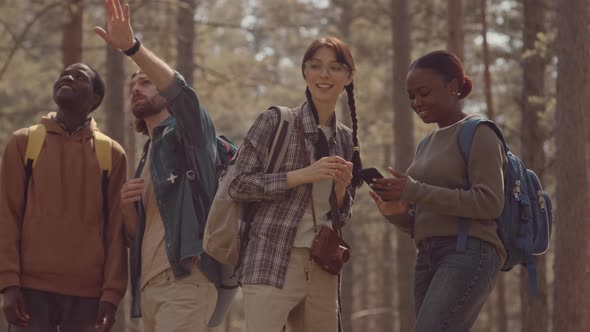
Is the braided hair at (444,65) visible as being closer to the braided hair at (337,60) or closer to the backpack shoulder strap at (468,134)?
the backpack shoulder strap at (468,134)

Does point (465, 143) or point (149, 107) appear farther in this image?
point (149, 107)

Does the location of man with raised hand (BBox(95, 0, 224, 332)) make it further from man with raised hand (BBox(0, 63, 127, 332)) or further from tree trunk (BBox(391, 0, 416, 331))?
tree trunk (BBox(391, 0, 416, 331))

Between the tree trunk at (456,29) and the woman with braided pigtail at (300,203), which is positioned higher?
the tree trunk at (456,29)

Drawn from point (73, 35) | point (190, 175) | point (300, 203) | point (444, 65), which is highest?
point (73, 35)

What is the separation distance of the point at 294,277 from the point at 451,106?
1.29 meters

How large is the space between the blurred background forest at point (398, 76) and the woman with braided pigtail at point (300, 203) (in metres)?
2.63

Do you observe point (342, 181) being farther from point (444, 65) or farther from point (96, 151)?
point (96, 151)

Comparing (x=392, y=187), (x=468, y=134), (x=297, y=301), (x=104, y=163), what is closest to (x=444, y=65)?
(x=468, y=134)

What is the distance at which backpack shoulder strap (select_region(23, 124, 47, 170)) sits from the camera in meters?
6.11

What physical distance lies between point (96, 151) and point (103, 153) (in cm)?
5

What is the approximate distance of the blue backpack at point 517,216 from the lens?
5.12 metres

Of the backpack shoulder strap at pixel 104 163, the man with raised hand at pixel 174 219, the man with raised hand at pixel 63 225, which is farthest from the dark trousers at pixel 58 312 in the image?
the backpack shoulder strap at pixel 104 163

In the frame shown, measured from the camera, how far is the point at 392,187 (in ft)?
16.8

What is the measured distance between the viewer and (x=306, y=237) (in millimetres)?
5281
